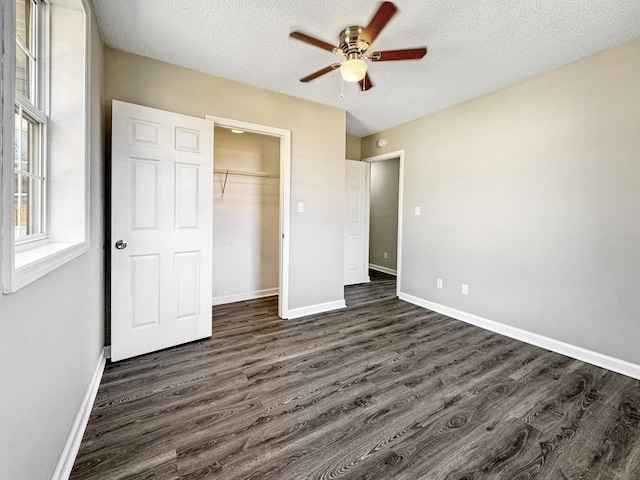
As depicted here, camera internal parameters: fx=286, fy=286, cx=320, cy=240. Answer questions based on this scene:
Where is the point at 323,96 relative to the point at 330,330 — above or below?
above

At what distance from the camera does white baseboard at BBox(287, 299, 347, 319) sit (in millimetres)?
3340

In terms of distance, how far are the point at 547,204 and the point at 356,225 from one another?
277cm

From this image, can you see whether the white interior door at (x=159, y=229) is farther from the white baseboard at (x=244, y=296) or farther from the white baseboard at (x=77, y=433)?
the white baseboard at (x=244, y=296)

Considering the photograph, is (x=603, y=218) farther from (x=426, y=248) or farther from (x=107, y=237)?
(x=107, y=237)

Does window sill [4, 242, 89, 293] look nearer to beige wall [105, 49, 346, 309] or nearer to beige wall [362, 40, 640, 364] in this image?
beige wall [105, 49, 346, 309]

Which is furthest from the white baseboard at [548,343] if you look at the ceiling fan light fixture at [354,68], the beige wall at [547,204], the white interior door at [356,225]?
the ceiling fan light fixture at [354,68]

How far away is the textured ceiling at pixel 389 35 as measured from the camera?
6.15 ft

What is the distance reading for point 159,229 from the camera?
7.95 ft

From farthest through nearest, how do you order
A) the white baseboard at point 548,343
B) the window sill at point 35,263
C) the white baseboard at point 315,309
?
the white baseboard at point 315,309 < the white baseboard at point 548,343 < the window sill at point 35,263

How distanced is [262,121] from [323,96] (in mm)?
776

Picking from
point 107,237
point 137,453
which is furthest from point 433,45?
point 137,453

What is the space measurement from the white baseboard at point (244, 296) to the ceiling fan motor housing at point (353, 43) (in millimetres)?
2975

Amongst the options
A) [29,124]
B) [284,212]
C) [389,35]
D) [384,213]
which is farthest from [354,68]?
[384,213]

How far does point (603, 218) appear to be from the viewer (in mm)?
2354
